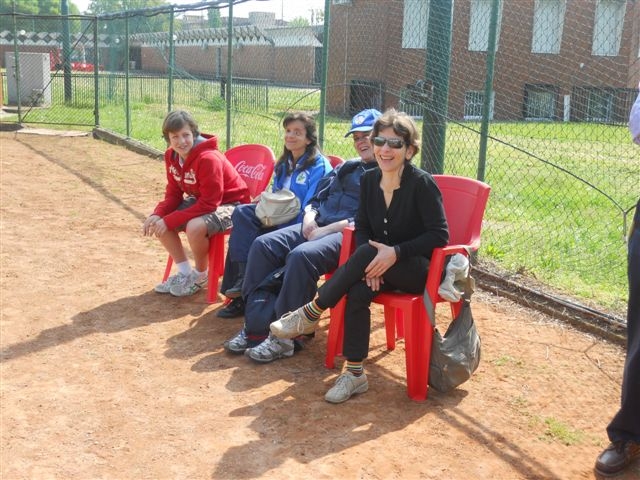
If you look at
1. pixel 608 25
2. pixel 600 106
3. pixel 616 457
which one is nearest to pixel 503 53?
pixel 608 25

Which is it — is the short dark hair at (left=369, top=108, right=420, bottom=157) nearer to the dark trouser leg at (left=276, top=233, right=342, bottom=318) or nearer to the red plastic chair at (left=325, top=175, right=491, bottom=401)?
the red plastic chair at (left=325, top=175, right=491, bottom=401)

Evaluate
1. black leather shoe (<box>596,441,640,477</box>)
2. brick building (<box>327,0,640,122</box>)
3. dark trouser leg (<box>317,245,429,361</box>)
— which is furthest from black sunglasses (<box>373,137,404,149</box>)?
brick building (<box>327,0,640,122</box>)

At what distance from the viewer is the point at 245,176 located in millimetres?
5914

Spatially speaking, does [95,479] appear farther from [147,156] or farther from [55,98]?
[55,98]

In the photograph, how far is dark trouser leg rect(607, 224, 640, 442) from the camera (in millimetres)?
3166

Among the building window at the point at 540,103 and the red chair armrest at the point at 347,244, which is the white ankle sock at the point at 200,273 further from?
the building window at the point at 540,103

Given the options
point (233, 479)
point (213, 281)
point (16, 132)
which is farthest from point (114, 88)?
point (233, 479)

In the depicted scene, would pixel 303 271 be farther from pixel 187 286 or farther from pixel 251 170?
pixel 251 170

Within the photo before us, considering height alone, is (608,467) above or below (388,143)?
below

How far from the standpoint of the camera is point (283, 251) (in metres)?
4.64

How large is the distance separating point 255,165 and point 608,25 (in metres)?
5.45

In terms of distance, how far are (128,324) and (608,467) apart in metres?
3.02

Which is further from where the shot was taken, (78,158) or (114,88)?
(114,88)

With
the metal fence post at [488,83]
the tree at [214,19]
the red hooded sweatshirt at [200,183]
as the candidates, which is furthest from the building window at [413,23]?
the red hooded sweatshirt at [200,183]
